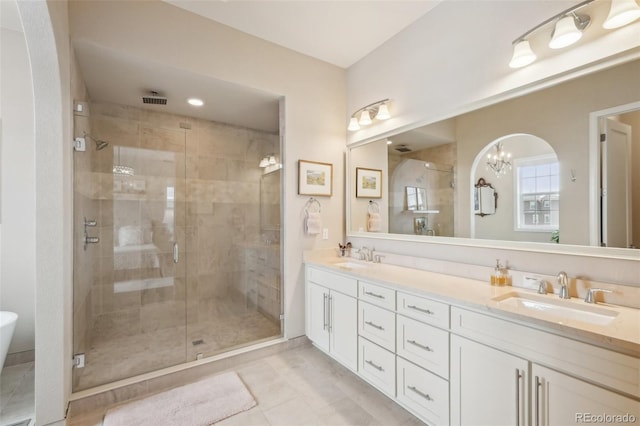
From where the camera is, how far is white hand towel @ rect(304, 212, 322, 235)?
9.36ft

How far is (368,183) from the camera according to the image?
297cm

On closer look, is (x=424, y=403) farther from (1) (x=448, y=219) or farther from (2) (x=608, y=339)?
(1) (x=448, y=219)

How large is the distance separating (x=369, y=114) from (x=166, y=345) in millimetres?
2939

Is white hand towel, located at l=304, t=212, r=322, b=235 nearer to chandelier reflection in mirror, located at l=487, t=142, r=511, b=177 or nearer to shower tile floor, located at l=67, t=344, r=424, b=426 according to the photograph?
shower tile floor, located at l=67, t=344, r=424, b=426

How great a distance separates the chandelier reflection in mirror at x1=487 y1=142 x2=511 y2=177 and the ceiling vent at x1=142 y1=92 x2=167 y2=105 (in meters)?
2.99

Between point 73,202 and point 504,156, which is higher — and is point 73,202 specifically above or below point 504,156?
below

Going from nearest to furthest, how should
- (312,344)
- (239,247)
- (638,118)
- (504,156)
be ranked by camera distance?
(638,118), (504,156), (312,344), (239,247)

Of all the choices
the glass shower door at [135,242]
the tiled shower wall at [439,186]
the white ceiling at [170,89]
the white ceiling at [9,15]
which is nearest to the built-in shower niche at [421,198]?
the tiled shower wall at [439,186]

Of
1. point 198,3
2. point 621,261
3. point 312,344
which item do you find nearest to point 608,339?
point 621,261

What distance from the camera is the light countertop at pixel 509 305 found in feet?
3.39

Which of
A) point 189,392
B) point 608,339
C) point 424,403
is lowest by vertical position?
point 189,392

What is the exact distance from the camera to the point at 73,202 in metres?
2.01

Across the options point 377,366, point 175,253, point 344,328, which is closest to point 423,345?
point 377,366

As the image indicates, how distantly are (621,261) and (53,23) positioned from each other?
10.5 feet
